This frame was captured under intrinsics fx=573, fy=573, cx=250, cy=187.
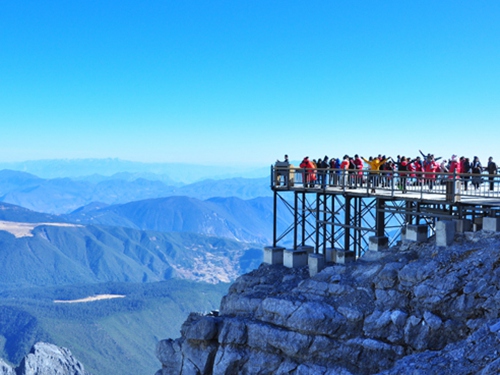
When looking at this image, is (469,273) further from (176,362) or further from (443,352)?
(176,362)

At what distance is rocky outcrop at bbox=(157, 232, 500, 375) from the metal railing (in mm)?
4189

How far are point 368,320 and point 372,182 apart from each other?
1019cm

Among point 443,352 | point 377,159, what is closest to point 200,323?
point 443,352

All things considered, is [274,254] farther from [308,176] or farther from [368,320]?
[368,320]

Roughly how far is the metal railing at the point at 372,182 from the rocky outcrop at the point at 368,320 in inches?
165

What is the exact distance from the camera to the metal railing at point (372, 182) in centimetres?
2967

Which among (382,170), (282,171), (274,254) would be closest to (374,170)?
(382,170)

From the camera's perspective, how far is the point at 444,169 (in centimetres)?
3288

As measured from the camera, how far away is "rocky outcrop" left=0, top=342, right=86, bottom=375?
144 meters

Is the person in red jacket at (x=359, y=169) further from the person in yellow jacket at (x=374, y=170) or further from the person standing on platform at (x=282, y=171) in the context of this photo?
the person standing on platform at (x=282, y=171)

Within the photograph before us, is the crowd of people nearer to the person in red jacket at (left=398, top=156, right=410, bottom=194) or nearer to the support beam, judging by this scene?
the person in red jacket at (left=398, top=156, right=410, bottom=194)

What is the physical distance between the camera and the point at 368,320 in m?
23.5

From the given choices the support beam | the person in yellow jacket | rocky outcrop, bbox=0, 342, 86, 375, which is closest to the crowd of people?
the person in yellow jacket

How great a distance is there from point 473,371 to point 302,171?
19.2 m
